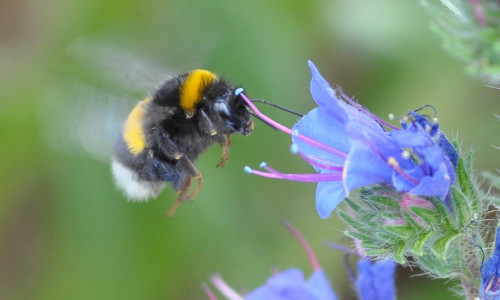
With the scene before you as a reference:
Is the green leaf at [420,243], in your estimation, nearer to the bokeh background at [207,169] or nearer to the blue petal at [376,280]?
the blue petal at [376,280]

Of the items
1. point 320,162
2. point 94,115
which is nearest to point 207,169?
point 94,115

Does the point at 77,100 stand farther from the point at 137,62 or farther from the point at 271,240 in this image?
the point at 271,240

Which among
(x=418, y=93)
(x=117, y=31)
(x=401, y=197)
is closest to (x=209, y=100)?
(x=401, y=197)

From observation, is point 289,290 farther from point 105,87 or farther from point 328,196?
point 105,87

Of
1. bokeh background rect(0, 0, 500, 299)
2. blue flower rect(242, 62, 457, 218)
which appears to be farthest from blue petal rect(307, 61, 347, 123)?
bokeh background rect(0, 0, 500, 299)

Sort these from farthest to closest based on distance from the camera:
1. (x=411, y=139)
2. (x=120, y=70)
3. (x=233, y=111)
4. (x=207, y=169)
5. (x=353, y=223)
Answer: (x=207, y=169)
(x=120, y=70)
(x=233, y=111)
(x=353, y=223)
(x=411, y=139)

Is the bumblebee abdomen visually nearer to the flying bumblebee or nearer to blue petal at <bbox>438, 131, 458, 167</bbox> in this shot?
the flying bumblebee

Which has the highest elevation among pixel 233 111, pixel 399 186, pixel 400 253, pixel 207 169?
pixel 207 169
